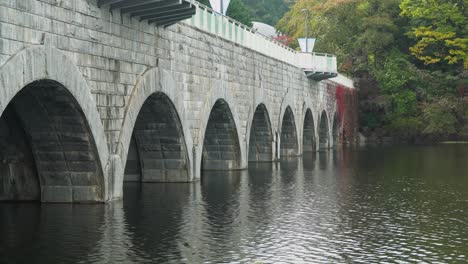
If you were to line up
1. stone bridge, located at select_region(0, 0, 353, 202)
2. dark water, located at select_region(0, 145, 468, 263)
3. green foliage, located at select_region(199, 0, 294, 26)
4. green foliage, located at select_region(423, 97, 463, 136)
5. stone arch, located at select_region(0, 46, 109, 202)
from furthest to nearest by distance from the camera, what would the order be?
green foliage, located at select_region(199, 0, 294, 26) → green foliage, located at select_region(423, 97, 463, 136) → stone arch, located at select_region(0, 46, 109, 202) → stone bridge, located at select_region(0, 0, 353, 202) → dark water, located at select_region(0, 145, 468, 263)

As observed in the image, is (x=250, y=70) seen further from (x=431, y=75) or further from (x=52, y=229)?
(x=431, y=75)

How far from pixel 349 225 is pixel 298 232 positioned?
1.79 m

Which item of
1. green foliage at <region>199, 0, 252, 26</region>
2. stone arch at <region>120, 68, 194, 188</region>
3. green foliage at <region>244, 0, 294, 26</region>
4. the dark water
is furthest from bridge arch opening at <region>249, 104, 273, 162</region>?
green foliage at <region>244, 0, 294, 26</region>

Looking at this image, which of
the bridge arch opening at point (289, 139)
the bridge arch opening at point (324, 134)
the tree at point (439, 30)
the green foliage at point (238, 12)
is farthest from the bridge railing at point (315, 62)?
the green foliage at point (238, 12)

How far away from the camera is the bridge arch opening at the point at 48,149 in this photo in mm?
17438

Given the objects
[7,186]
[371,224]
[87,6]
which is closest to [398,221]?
[371,224]

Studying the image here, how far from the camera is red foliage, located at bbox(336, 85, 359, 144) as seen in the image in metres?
63.1

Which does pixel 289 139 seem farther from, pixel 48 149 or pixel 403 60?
pixel 403 60

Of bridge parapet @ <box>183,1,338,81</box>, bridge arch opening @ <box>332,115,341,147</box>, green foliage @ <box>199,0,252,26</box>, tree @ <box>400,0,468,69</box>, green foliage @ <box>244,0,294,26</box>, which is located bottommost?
bridge arch opening @ <box>332,115,341,147</box>

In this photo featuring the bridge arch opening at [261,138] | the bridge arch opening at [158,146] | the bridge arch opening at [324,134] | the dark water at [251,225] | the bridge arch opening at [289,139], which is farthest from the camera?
the bridge arch opening at [324,134]

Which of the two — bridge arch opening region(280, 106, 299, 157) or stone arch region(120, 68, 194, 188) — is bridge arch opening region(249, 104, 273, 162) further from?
stone arch region(120, 68, 194, 188)

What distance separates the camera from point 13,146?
19312 millimetres

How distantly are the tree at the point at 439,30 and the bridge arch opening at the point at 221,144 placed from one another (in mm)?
44803

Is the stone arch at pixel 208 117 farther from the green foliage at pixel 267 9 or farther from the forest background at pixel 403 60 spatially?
the green foliage at pixel 267 9
